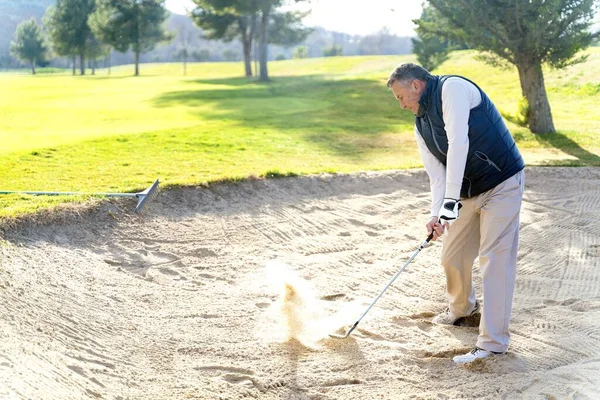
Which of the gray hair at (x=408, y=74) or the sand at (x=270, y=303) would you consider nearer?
the sand at (x=270, y=303)

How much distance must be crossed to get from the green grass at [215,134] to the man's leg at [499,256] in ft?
15.5

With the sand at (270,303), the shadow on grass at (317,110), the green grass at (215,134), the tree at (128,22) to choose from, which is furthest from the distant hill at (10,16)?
the sand at (270,303)

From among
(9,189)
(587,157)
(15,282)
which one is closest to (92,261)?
(15,282)

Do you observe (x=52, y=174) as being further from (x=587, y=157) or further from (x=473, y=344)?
(x=587, y=157)

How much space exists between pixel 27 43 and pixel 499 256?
64.6 metres

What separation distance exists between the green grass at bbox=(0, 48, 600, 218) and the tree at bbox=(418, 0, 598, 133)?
1.95m

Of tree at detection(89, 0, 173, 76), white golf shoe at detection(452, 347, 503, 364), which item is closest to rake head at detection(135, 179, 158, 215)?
white golf shoe at detection(452, 347, 503, 364)

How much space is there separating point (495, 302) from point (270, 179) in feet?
17.1

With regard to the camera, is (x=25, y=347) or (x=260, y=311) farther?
(x=260, y=311)

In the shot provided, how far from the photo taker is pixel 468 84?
16.1 ft

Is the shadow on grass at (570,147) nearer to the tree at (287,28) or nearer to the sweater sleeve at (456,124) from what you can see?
the sweater sleeve at (456,124)

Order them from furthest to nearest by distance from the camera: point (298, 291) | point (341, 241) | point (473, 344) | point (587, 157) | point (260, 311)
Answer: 1. point (587, 157)
2. point (341, 241)
3. point (298, 291)
4. point (260, 311)
5. point (473, 344)

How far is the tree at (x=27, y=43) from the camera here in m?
62.0

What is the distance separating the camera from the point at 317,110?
2298 cm
